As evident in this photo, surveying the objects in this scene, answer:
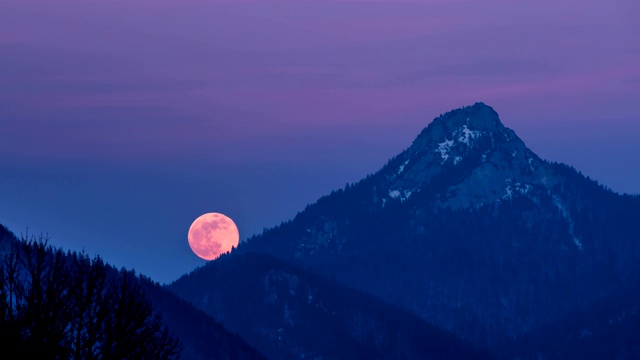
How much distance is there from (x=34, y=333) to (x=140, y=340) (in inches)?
206

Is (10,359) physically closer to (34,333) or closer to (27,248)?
(34,333)

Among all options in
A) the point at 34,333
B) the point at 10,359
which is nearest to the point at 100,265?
the point at 34,333

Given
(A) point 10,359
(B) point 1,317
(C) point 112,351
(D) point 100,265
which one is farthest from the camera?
(D) point 100,265

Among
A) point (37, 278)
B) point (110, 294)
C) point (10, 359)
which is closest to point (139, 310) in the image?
point (110, 294)

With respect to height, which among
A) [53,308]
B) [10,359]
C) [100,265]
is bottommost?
[10,359]

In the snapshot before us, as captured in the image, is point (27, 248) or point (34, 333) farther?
point (27, 248)

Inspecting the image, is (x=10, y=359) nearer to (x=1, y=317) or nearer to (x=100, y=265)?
(x=1, y=317)

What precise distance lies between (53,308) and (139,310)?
536cm

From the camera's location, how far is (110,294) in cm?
7375

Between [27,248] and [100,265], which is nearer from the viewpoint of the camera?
[27,248]

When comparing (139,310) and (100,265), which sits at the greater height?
(100,265)

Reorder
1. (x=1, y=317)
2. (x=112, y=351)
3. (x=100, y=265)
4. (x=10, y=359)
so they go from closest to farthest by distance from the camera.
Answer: (x=10, y=359), (x=1, y=317), (x=112, y=351), (x=100, y=265)

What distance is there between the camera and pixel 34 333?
225 ft

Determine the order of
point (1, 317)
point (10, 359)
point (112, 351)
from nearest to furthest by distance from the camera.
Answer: point (10, 359) → point (1, 317) → point (112, 351)
